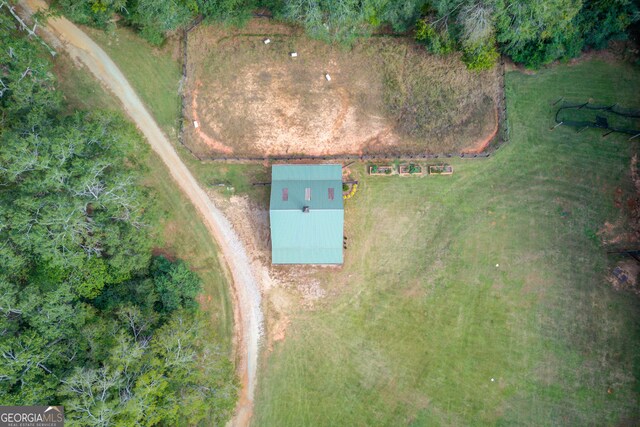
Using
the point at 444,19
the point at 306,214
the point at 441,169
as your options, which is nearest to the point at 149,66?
the point at 306,214

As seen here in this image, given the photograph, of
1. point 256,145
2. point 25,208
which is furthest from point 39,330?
point 256,145

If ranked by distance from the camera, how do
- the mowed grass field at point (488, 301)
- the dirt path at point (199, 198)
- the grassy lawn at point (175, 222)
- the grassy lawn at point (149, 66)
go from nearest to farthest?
the mowed grass field at point (488, 301)
the dirt path at point (199, 198)
the grassy lawn at point (175, 222)
the grassy lawn at point (149, 66)

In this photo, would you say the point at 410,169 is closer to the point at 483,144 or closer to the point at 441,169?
the point at 441,169

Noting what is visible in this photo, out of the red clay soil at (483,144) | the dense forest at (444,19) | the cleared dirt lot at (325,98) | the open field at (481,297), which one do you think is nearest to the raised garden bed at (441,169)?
the open field at (481,297)

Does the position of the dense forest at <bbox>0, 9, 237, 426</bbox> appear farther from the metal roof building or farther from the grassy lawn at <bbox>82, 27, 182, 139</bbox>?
the metal roof building

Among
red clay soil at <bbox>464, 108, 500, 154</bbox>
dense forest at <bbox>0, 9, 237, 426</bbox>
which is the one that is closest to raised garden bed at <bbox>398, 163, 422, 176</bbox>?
red clay soil at <bbox>464, 108, 500, 154</bbox>

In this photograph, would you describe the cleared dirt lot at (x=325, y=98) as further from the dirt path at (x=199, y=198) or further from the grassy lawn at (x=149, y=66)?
the dirt path at (x=199, y=198)
